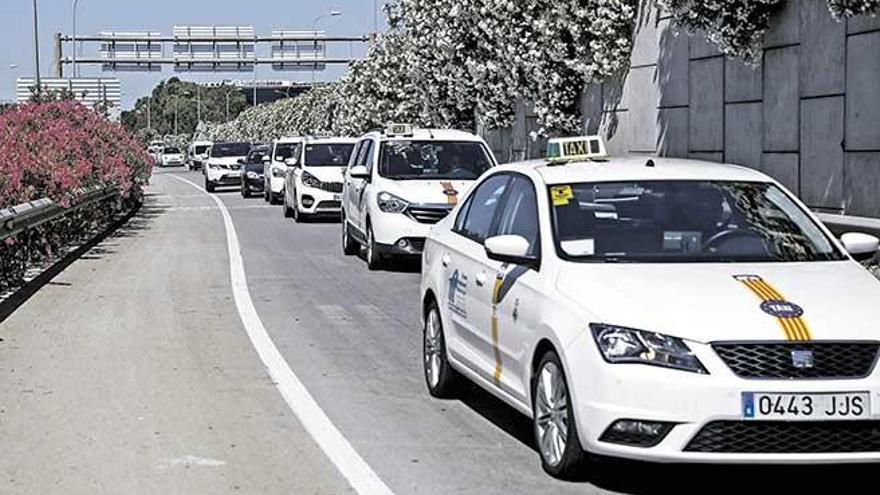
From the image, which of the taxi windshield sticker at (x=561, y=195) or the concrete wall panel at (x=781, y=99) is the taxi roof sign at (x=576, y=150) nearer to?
the taxi windshield sticker at (x=561, y=195)

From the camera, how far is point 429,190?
18.3 m

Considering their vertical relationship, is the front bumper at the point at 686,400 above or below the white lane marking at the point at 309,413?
above

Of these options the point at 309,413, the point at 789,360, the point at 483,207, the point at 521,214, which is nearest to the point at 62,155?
the point at 309,413

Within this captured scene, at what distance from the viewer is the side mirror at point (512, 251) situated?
7.45 meters

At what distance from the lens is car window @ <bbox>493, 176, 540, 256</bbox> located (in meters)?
7.75

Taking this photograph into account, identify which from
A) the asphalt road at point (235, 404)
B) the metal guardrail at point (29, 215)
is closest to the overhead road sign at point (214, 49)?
the metal guardrail at point (29, 215)

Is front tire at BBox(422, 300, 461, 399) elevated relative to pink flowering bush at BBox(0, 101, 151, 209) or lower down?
lower down

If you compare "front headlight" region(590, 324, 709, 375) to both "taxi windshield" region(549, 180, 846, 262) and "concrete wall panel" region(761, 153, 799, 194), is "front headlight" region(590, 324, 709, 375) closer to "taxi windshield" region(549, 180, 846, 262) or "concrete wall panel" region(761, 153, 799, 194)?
"taxi windshield" region(549, 180, 846, 262)

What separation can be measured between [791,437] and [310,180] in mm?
23205

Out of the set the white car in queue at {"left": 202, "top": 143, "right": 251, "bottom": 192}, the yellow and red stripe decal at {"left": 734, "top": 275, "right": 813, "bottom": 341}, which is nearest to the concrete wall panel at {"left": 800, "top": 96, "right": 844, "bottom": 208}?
the yellow and red stripe decal at {"left": 734, "top": 275, "right": 813, "bottom": 341}

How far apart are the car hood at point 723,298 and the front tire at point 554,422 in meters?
0.40

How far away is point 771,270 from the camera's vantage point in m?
7.10

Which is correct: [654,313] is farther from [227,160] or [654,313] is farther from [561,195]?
[227,160]

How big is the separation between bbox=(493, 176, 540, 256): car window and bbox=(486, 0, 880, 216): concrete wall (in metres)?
8.86
